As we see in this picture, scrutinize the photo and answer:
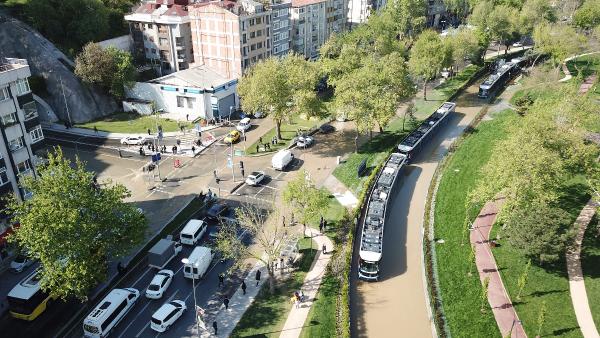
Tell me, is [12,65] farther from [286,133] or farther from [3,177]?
[286,133]

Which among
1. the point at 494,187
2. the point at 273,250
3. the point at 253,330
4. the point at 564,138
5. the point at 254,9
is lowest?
the point at 253,330

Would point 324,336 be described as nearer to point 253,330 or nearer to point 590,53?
point 253,330

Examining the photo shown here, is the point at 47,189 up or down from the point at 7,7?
down

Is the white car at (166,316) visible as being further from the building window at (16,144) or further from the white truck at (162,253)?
the building window at (16,144)

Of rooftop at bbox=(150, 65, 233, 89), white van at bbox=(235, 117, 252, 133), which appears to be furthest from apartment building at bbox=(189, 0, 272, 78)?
white van at bbox=(235, 117, 252, 133)

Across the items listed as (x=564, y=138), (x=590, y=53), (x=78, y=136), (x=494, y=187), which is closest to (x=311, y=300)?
(x=494, y=187)

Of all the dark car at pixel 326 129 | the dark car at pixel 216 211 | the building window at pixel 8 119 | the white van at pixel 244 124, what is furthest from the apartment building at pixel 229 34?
the building window at pixel 8 119

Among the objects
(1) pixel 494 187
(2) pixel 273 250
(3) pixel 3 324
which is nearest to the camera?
(3) pixel 3 324
